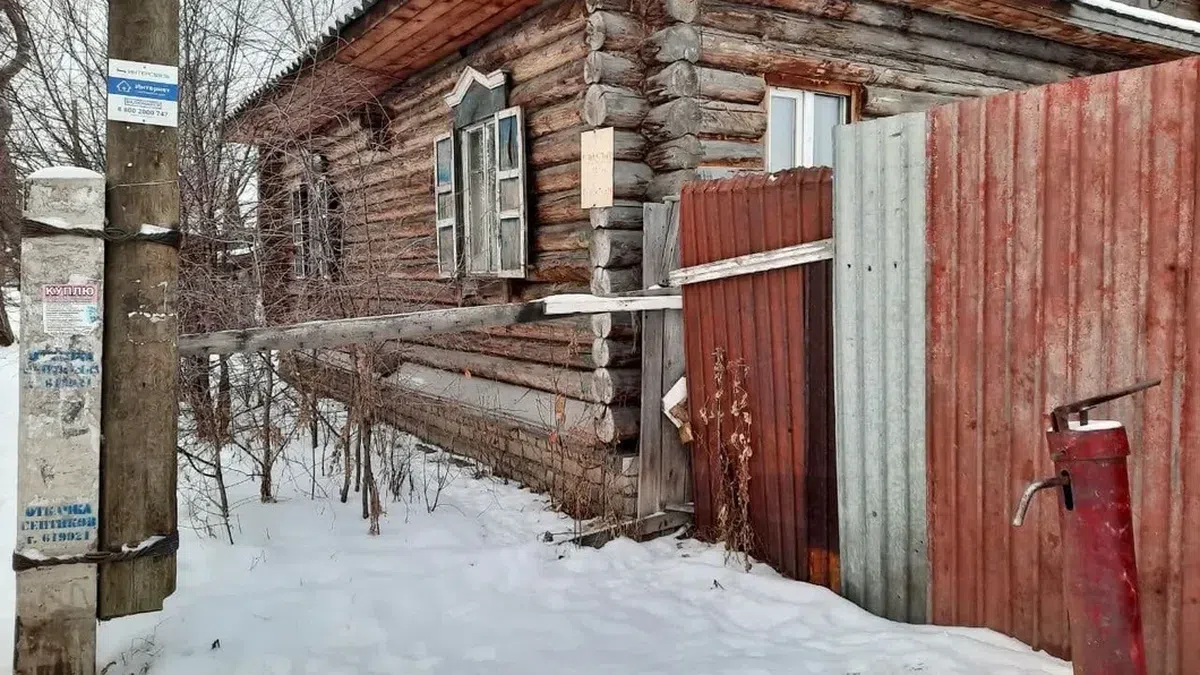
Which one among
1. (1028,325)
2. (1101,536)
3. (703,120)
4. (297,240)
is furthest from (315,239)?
(1101,536)

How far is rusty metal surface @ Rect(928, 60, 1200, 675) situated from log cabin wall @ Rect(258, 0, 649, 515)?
2348mm

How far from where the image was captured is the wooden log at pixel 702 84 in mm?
5535

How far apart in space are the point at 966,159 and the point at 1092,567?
1831mm

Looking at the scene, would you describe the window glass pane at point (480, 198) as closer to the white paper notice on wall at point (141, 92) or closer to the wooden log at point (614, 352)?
the wooden log at point (614, 352)

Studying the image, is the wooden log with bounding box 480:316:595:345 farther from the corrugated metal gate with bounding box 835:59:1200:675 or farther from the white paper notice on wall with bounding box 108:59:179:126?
the white paper notice on wall with bounding box 108:59:179:126

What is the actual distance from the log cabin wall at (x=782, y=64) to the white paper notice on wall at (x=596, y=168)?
0.34 metres

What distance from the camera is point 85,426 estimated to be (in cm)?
300

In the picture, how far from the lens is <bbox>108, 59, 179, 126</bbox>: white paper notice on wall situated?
9.75 feet

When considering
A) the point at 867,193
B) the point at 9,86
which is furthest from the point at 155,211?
the point at 9,86

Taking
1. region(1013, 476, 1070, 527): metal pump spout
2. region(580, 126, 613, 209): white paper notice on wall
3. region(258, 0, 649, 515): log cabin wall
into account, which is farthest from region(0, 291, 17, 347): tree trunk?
region(1013, 476, 1070, 527): metal pump spout

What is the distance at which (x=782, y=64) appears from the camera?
6.16 metres

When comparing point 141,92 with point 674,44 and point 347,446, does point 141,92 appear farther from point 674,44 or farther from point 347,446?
point 674,44

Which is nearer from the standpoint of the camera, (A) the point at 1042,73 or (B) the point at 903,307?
(B) the point at 903,307

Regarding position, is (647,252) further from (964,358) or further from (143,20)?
(143,20)
